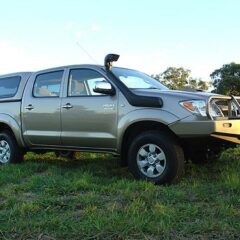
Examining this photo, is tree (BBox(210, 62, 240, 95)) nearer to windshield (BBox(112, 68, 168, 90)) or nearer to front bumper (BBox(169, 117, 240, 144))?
windshield (BBox(112, 68, 168, 90))

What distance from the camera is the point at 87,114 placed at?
708 cm

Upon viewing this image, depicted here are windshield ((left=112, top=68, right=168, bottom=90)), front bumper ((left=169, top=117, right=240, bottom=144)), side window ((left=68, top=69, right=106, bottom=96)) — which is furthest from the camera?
side window ((left=68, top=69, right=106, bottom=96))

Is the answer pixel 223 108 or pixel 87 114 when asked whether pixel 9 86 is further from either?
pixel 223 108

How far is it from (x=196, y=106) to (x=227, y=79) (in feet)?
153

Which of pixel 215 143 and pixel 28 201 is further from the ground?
pixel 215 143

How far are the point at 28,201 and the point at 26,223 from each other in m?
0.95

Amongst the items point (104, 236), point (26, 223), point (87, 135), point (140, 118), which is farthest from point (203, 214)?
point (87, 135)

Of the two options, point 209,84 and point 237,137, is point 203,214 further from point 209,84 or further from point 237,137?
point 209,84

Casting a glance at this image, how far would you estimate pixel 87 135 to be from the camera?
7113mm

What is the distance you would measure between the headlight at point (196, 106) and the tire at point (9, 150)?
3.65 meters

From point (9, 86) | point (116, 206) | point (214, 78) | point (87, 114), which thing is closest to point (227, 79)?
point (214, 78)

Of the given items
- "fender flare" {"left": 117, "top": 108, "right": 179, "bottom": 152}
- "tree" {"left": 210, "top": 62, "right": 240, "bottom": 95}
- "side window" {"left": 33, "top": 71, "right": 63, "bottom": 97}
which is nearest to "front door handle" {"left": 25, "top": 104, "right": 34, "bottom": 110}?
"side window" {"left": 33, "top": 71, "right": 63, "bottom": 97}

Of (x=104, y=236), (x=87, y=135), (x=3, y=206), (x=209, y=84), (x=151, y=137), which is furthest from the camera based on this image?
(x=209, y=84)

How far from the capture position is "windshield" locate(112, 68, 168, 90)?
7.08m
